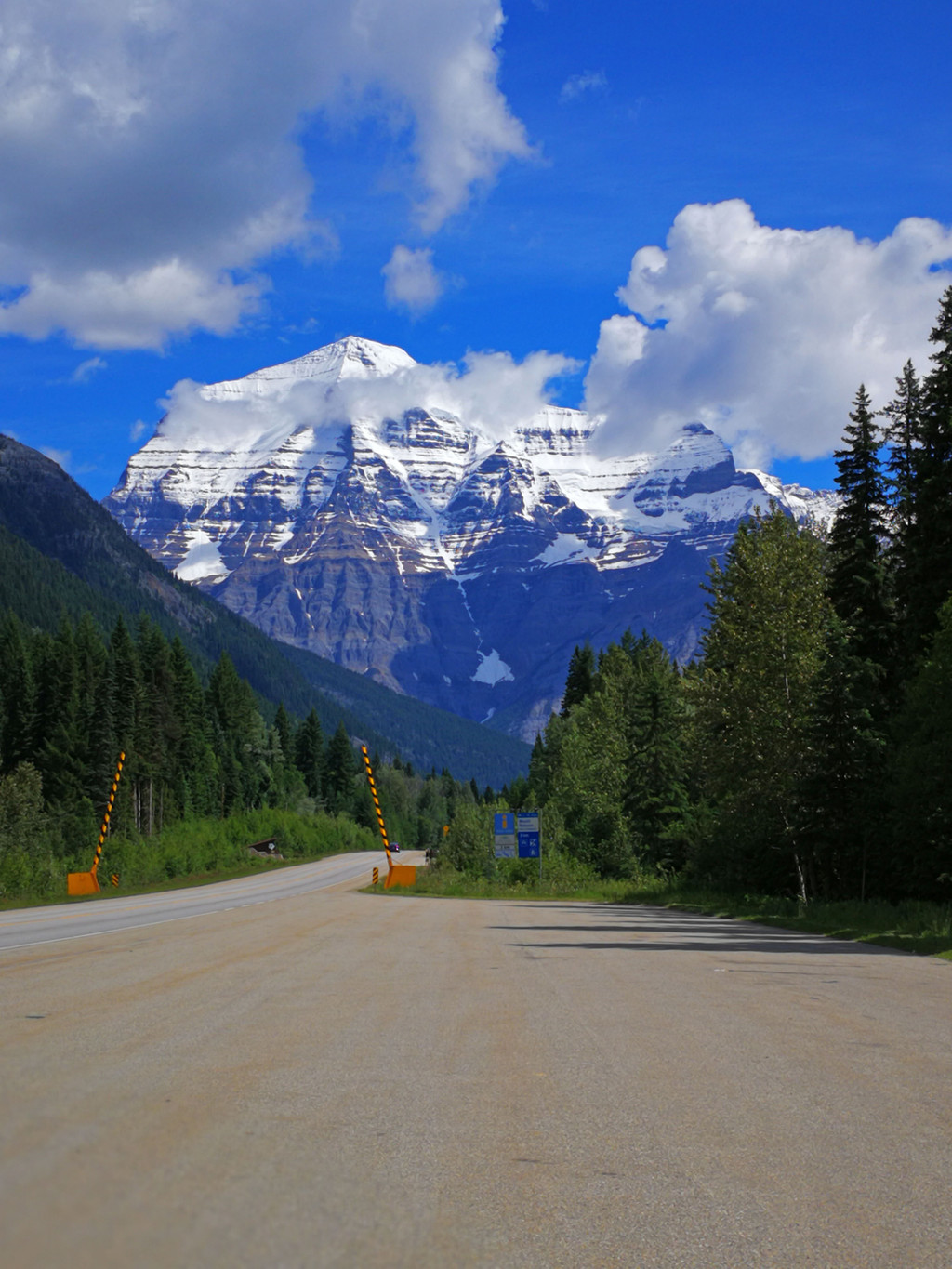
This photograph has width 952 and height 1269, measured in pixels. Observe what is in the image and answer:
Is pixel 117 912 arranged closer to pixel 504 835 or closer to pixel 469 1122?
pixel 504 835

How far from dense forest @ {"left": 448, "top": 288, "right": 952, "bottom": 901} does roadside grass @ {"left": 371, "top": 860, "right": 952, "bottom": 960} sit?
1707mm

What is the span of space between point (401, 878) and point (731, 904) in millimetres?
19808

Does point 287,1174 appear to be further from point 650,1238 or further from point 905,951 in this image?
point 905,951

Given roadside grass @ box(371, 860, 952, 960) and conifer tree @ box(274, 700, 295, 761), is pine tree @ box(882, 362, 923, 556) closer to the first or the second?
roadside grass @ box(371, 860, 952, 960)

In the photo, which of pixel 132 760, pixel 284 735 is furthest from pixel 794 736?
pixel 284 735

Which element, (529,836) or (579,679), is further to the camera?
(579,679)

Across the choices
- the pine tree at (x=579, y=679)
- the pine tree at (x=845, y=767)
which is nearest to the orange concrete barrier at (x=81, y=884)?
the pine tree at (x=845, y=767)

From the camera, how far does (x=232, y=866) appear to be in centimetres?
7875

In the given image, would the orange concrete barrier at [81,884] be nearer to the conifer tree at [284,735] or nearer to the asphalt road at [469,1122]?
the asphalt road at [469,1122]

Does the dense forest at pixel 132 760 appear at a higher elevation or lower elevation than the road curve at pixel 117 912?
higher

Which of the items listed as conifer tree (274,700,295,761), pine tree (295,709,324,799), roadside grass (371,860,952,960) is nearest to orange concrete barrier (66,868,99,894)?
roadside grass (371,860,952,960)

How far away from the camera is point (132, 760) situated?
8888cm

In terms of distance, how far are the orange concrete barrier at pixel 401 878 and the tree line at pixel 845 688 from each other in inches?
483

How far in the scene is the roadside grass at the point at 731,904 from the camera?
19.3 m
